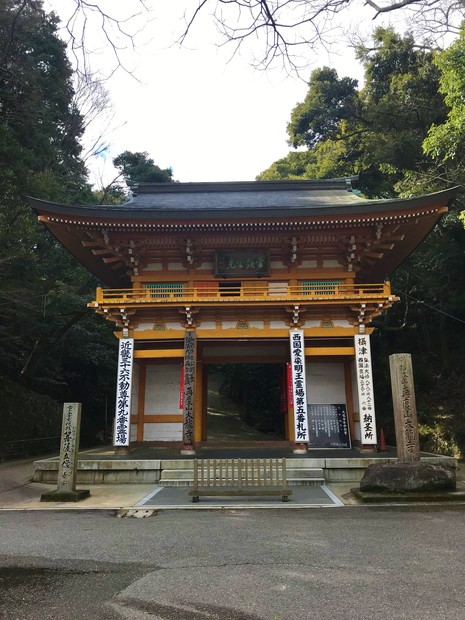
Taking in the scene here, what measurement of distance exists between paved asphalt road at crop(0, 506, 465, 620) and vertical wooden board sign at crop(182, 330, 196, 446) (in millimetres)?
4981

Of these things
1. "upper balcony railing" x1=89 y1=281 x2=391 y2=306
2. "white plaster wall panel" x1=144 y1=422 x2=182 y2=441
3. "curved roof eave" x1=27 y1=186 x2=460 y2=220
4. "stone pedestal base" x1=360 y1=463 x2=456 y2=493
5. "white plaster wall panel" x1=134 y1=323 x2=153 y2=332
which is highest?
"curved roof eave" x1=27 y1=186 x2=460 y2=220

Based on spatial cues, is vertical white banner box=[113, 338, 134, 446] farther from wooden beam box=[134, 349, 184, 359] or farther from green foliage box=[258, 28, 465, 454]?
green foliage box=[258, 28, 465, 454]

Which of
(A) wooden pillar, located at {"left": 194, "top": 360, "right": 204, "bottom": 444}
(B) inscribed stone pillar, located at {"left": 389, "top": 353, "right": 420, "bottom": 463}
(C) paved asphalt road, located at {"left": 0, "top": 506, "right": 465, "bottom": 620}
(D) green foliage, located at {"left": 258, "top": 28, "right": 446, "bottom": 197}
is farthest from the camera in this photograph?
(D) green foliage, located at {"left": 258, "top": 28, "right": 446, "bottom": 197}

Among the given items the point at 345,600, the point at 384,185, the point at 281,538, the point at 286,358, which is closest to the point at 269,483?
the point at 281,538

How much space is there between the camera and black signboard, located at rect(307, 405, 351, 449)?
1233 centimetres

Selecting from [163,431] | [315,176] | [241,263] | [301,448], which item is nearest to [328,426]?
[301,448]

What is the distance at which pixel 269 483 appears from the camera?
7816 mm

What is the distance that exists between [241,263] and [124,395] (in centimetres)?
519

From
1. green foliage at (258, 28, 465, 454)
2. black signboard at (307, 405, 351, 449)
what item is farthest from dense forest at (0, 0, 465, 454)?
black signboard at (307, 405, 351, 449)

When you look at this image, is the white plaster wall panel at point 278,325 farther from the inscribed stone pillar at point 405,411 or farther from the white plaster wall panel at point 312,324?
the inscribed stone pillar at point 405,411

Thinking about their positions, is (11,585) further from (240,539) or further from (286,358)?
(286,358)

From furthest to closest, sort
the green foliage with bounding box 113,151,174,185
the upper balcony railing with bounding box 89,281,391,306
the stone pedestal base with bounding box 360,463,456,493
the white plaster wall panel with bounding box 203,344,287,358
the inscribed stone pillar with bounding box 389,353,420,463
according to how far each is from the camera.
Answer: the green foliage with bounding box 113,151,174,185, the white plaster wall panel with bounding box 203,344,287,358, the upper balcony railing with bounding box 89,281,391,306, the inscribed stone pillar with bounding box 389,353,420,463, the stone pedestal base with bounding box 360,463,456,493

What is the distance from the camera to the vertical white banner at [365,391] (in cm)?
1113

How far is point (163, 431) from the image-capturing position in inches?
519
